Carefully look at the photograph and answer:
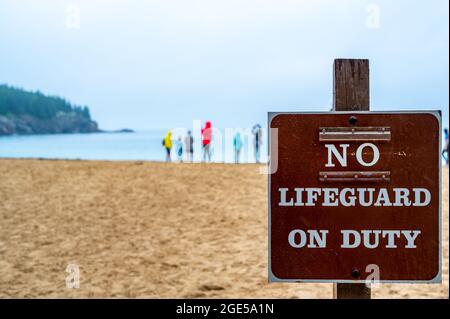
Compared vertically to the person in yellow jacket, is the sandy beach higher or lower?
lower

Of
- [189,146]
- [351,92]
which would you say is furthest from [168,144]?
[351,92]

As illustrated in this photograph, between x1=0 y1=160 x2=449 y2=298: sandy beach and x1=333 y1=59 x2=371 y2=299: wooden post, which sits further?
x1=0 y1=160 x2=449 y2=298: sandy beach

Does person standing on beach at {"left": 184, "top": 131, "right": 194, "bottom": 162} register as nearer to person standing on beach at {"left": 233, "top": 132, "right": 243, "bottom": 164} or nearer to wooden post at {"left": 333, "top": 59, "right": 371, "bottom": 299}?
person standing on beach at {"left": 233, "top": 132, "right": 243, "bottom": 164}

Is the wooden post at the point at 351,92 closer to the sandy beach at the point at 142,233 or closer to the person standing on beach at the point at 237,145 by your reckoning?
the sandy beach at the point at 142,233

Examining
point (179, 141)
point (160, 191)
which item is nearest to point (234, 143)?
point (179, 141)

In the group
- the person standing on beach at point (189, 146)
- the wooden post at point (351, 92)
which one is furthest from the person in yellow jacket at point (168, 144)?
the wooden post at point (351, 92)

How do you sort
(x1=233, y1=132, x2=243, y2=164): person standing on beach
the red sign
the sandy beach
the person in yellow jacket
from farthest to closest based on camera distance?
the person in yellow jacket < (x1=233, y1=132, x2=243, y2=164): person standing on beach < the sandy beach < the red sign

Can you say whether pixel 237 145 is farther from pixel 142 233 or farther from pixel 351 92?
pixel 351 92

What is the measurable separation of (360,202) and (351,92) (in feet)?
1.75

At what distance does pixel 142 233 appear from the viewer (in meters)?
11.9

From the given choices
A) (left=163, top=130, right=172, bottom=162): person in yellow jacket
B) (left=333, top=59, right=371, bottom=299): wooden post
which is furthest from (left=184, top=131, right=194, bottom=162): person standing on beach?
(left=333, top=59, right=371, bottom=299): wooden post

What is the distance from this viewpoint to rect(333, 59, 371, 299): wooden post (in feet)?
8.48

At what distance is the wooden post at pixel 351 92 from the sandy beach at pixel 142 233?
568 cm

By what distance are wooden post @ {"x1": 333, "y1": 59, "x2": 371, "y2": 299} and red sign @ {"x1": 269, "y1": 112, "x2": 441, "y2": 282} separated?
7 centimetres
